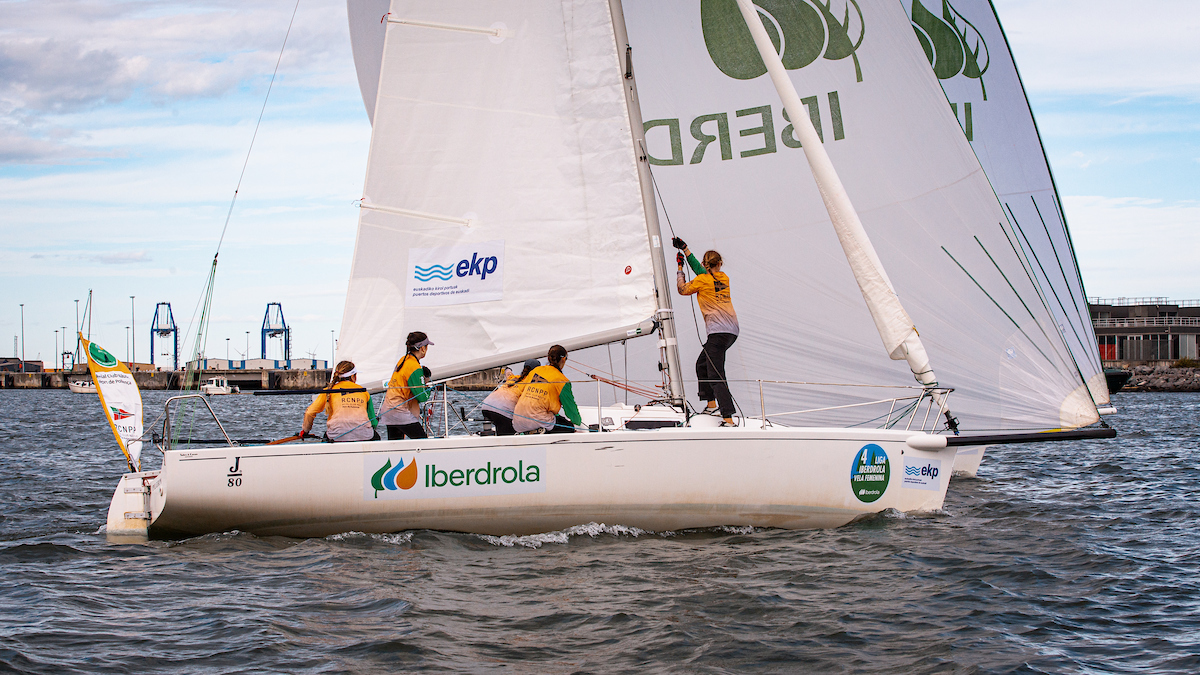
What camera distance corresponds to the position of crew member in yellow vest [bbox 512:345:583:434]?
7.47m

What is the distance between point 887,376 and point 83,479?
964 cm

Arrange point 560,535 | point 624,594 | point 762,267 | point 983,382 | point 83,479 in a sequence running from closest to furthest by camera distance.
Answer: point 624,594 → point 560,535 → point 983,382 → point 762,267 → point 83,479

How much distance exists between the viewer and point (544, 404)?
24.6 ft

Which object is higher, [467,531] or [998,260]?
[998,260]

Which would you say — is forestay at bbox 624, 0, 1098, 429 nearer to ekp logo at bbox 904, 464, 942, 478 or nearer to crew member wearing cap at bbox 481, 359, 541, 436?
ekp logo at bbox 904, 464, 942, 478

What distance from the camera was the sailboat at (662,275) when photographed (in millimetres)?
7137

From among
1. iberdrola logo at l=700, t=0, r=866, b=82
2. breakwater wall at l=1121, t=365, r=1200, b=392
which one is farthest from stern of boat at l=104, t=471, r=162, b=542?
breakwater wall at l=1121, t=365, r=1200, b=392

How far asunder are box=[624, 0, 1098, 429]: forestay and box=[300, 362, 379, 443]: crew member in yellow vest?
144 inches

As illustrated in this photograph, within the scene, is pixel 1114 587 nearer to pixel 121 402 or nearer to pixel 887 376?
→ pixel 887 376

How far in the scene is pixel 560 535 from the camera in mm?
7289

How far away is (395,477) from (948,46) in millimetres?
7540

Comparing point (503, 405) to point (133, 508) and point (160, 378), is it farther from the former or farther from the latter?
point (160, 378)

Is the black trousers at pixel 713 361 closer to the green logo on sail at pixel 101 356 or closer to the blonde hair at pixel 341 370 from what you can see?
the blonde hair at pixel 341 370

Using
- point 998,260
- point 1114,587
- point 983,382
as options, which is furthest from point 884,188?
point 1114,587
